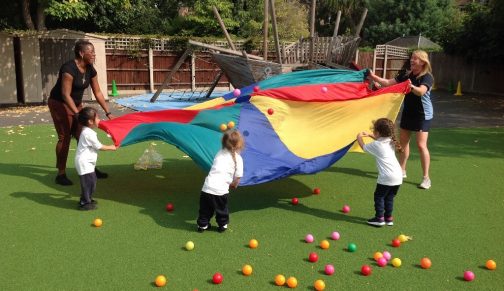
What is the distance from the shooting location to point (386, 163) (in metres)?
4.96

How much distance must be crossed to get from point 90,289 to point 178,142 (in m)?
2.11

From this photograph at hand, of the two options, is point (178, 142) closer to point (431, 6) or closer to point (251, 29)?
point (251, 29)

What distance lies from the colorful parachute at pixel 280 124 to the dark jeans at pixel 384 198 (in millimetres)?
867

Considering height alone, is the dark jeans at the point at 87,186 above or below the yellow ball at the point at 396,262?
above

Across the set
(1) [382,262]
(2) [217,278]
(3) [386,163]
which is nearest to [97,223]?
(2) [217,278]

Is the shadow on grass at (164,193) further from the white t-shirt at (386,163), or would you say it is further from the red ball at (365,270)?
the red ball at (365,270)

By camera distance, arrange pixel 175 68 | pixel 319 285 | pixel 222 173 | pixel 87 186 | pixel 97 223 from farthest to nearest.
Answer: pixel 175 68 < pixel 87 186 < pixel 97 223 < pixel 222 173 < pixel 319 285

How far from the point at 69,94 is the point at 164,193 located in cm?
179

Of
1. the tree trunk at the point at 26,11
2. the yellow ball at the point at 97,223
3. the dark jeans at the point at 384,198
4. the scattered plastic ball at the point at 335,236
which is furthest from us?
the tree trunk at the point at 26,11

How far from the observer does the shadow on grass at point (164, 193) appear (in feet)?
17.6

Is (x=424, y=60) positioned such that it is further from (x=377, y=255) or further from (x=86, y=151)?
(x=86, y=151)

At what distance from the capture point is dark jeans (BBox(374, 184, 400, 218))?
16.3 feet

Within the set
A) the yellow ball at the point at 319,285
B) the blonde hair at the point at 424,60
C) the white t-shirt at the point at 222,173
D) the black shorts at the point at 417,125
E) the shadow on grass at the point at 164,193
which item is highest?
the blonde hair at the point at 424,60

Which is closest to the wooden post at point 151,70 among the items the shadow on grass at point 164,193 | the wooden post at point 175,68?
the wooden post at point 175,68
